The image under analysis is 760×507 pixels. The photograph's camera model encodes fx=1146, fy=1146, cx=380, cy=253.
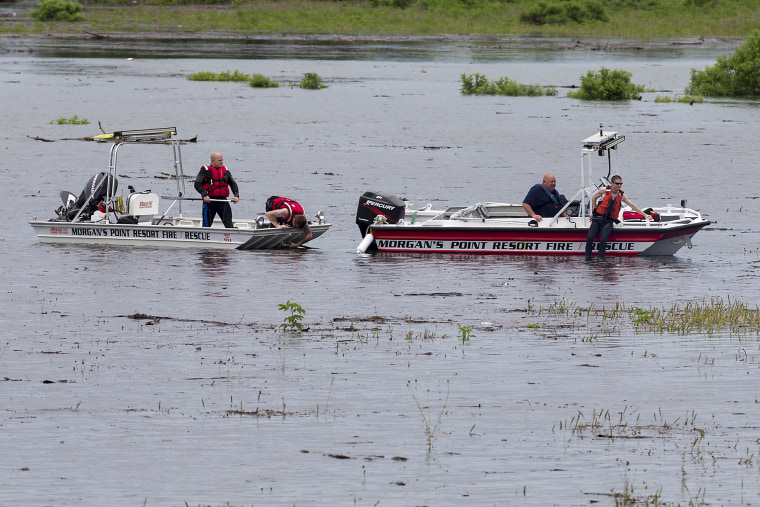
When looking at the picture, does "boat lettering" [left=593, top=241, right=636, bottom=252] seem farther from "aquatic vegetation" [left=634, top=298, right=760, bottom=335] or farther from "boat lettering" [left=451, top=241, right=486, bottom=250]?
"aquatic vegetation" [left=634, top=298, right=760, bottom=335]

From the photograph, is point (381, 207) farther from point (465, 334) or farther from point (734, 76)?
point (734, 76)

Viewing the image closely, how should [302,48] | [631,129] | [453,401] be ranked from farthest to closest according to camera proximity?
[302,48] < [631,129] < [453,401]

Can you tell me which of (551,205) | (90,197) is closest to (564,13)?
(551,205)

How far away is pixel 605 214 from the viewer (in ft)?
70.4

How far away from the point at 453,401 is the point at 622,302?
669 centimetres

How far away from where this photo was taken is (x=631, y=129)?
148 feet

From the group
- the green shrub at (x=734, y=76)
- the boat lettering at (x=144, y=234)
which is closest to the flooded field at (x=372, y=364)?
the boat lettering at (x=144, y=234)

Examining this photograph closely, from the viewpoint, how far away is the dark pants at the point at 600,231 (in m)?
21.6

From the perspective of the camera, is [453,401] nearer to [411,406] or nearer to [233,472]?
[411,406]

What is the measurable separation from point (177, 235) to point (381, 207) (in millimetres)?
4148

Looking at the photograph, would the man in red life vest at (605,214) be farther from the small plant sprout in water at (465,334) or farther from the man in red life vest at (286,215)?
the small plant sprout in water at (465,334)

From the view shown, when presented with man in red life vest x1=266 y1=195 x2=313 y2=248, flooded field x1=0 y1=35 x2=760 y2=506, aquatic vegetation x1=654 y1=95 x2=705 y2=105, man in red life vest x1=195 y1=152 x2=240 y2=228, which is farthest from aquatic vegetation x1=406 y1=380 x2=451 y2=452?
aquatic vegetation x1=654 y1=95 x2=705 y2=105

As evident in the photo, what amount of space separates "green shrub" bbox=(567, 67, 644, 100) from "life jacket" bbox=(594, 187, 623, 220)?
117 feet

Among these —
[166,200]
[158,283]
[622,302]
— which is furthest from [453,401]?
[166,200]
